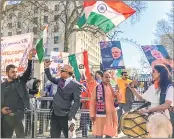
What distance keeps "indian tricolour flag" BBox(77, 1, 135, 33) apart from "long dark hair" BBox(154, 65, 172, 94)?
1.36m

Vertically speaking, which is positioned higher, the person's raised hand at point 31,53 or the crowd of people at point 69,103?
the person's raised hand at point 31,53

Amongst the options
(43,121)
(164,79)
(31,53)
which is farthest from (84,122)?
(164,79)

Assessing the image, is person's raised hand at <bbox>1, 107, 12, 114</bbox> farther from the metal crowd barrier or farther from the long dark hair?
the long dark hair

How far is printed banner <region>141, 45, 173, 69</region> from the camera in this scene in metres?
6.95

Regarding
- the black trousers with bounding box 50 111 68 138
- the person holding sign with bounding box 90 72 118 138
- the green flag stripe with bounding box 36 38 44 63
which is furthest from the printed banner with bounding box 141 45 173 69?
the green flag stripe with bounding box 36 38 44 63

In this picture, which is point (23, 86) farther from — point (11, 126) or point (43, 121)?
point (43, 121)

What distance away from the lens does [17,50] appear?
26.1 ft

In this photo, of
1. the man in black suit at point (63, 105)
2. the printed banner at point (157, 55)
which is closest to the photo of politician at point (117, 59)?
the printed banner at point (157, 55)

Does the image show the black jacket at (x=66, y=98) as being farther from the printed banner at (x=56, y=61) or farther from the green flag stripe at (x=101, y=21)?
the printed banner at (x=56, y=61)

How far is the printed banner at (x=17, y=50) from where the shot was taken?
307 inches

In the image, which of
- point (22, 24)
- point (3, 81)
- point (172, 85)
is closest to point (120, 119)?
point (172, 85)

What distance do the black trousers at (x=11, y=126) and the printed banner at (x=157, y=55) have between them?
9.41 ft

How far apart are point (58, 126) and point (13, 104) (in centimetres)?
97

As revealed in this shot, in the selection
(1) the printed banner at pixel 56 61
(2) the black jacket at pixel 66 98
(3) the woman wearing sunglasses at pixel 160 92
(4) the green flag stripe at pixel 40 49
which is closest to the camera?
(3) the woman wearing sunglasses at pixel 160 92
